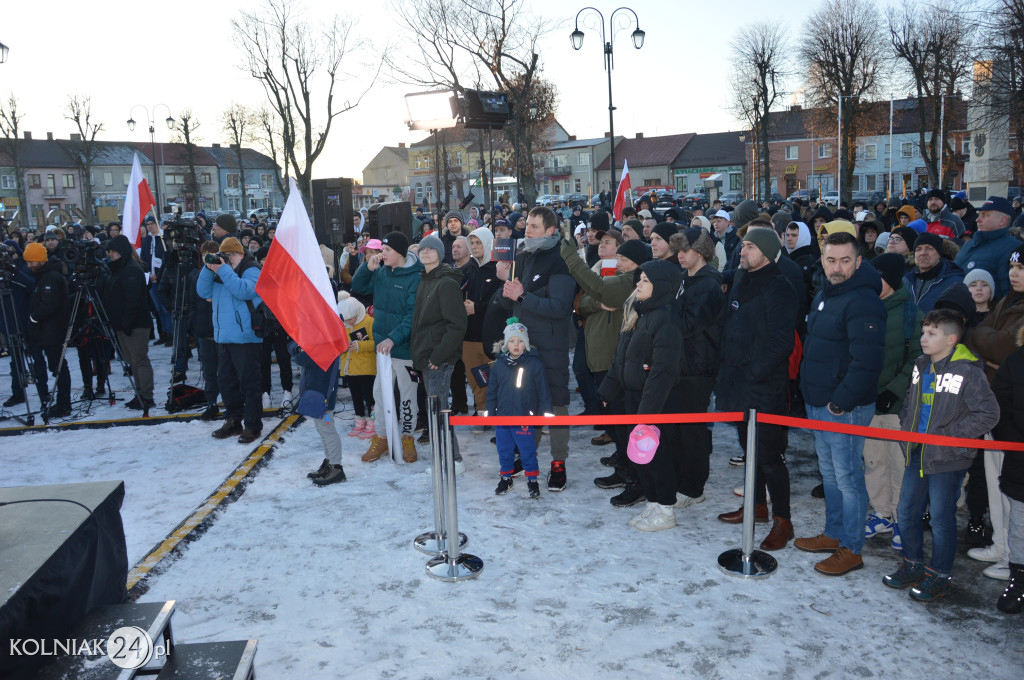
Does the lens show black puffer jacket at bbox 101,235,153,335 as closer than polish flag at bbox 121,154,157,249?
Yes

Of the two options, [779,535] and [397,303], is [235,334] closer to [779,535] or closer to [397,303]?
[397,303]

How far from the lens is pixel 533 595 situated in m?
4.45

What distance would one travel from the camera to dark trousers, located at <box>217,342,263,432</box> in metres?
7.47

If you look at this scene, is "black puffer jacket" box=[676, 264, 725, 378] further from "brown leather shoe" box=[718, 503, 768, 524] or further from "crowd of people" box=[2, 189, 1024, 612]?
"brown leather shoe" box=[718, 503, 768, 524]

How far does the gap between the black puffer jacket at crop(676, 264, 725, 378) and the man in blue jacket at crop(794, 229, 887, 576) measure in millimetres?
668

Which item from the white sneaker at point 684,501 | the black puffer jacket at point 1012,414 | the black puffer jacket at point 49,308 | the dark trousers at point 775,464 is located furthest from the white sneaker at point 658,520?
the black puffer jacket at point 49,308

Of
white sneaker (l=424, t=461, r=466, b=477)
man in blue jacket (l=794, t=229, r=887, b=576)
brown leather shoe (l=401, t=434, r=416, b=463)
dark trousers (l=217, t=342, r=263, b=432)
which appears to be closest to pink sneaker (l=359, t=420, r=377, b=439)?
brown leather shoe (l=401, t=434, r=416, b=463)

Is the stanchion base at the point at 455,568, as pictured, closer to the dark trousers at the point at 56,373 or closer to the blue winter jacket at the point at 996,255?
the blue winter jacket at the point at 996,255

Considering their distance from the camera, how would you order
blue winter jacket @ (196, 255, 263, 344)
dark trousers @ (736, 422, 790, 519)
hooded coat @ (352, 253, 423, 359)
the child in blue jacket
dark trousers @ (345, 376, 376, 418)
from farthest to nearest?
dark trousers @ (345, 376, 376, 418) < blue winter jacket @ (196, 255, 263, 344) < hooded coat @ (352, 253, 423, 359) < the child in blue jacket < dark trousers @ (736, 422, 790, 519)

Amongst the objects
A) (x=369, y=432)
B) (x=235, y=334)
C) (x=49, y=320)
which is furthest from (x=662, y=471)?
(x=49, y=320)

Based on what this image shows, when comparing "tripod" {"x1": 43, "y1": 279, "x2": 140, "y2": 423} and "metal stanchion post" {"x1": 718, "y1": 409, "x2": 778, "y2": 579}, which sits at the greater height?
"tripod" {"x1": 43, "y1": 279, "x2": 140, "y2": 423}

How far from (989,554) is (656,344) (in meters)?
2.49

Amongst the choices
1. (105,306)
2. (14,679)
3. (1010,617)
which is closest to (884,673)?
(1010,617)

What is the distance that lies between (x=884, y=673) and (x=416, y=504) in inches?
138
